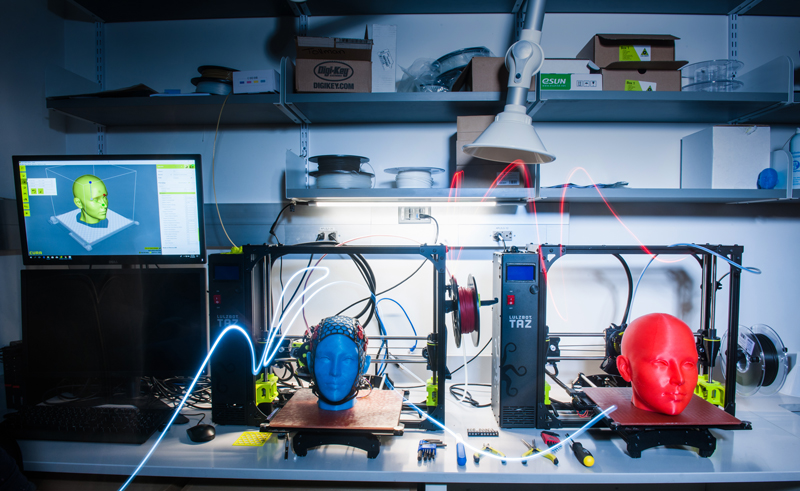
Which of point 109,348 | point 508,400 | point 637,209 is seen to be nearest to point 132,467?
point 109,348

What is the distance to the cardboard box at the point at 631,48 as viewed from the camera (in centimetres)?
131

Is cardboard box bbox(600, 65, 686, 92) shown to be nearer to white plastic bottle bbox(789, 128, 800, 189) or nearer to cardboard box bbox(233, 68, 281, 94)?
white plastic bottle bbox(789, 128, 800, 189)

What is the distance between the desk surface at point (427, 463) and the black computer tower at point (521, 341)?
3.3 inches

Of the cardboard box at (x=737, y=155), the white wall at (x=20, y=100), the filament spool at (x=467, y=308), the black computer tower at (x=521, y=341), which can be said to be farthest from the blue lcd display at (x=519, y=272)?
the white wall at (x=20, y=100)

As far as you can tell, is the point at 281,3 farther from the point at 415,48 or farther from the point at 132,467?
the point at 132,467

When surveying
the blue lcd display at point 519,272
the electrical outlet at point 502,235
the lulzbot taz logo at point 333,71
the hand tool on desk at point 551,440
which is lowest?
the hand tool on desk at point 551,440

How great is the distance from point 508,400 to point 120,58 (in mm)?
2350

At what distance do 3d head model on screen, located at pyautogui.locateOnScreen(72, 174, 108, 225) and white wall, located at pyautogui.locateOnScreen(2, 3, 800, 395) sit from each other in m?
0.56

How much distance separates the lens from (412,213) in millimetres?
1589

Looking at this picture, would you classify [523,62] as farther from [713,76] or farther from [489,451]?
[489,451]

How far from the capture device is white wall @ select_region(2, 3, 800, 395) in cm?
157

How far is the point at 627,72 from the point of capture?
1.33 m

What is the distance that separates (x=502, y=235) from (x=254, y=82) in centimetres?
123

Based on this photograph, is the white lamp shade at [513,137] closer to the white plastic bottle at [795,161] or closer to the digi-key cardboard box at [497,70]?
the digi-key cardboard box at [497,70]
